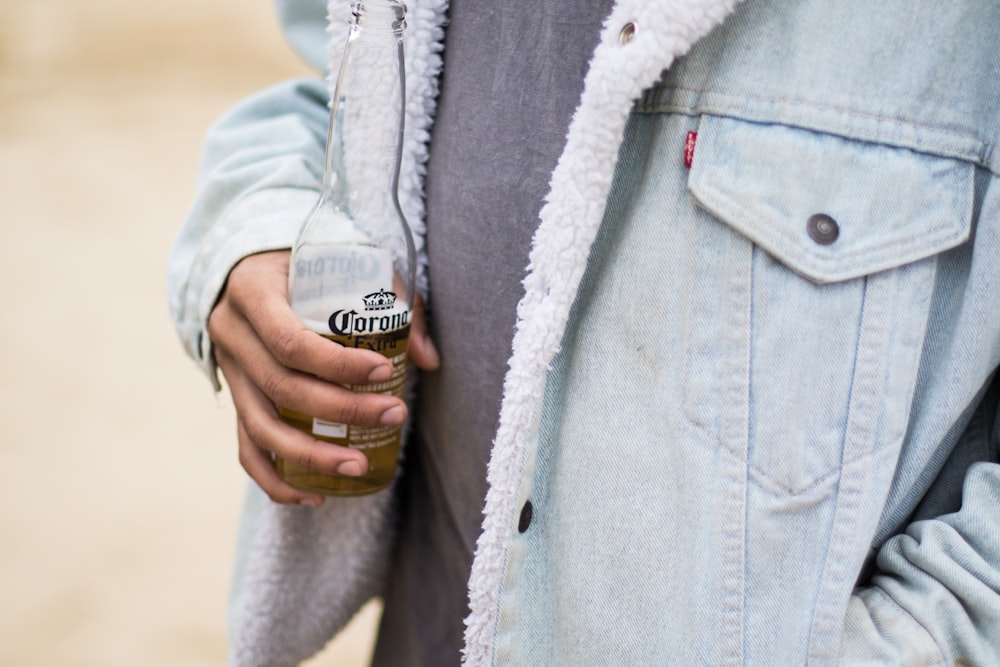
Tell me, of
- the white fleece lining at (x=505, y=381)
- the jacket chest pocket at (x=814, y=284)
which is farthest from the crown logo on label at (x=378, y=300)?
the jacket chest pocket at (x=814, y=284)

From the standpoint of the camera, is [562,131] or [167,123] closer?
[562,131]

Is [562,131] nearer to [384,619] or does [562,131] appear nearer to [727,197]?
[727,197]

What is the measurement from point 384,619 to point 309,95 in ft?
1.90

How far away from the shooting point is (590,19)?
23.1 inches

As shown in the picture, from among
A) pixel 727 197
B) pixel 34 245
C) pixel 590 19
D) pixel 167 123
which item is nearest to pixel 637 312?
pixel 727 197

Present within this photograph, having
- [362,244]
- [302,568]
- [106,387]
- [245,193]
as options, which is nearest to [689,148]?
[362,244]

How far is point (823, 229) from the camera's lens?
19.6 inches

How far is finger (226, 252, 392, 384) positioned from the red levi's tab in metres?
0.25

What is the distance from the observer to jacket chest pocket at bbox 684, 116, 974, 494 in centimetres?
49

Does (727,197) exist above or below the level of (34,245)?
above

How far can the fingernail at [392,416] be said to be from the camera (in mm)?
643

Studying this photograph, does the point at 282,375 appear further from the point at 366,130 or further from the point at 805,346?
the point at 805,346

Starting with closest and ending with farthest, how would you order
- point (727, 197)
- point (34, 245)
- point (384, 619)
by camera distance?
point (727, 197)
point (384, 619)
point (34, 245)

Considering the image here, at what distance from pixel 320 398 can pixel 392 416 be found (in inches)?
2.2
